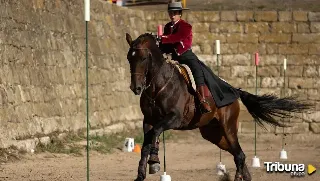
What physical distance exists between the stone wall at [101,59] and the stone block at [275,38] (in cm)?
3

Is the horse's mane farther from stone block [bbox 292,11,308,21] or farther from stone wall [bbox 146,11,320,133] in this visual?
stone block [bbox 292,11,308,21]

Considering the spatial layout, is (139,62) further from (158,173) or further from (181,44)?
(158,173)

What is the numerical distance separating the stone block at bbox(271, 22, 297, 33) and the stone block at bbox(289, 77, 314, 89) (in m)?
1.57

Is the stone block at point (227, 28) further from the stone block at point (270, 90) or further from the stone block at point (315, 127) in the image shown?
the stone block at point (315, 127)

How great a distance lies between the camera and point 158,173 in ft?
49.1

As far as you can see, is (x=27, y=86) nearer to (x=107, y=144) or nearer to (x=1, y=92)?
(x=1, y=92)

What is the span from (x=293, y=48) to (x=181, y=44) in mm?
15231

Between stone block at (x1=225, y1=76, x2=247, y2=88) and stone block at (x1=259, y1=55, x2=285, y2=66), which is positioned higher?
stone block at (x1=259, y1=55, x2=285, y2=66)

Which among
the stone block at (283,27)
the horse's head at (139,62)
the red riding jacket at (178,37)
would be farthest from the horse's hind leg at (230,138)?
the stone block at (283,27)

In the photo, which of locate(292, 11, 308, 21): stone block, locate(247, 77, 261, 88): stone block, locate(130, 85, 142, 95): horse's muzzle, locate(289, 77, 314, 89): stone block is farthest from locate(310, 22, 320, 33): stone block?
locate(130, 85, 142, 95): horse's muzzle

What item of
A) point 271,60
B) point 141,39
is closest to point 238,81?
point 271,60

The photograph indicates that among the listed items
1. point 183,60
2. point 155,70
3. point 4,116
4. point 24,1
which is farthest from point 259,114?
point 24,1

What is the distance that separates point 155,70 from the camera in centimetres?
1123

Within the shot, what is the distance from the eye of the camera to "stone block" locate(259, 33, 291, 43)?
88.3 feet
